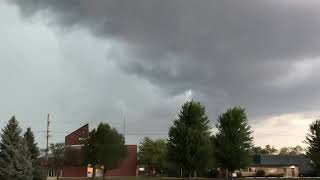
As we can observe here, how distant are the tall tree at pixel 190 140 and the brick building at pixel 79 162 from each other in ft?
135

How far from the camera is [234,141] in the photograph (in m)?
75.3

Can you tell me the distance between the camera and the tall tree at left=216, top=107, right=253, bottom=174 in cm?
7500

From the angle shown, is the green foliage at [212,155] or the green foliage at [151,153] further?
the green foliage at [151,153]

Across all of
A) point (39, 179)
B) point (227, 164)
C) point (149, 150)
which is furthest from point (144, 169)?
point (39, 179)

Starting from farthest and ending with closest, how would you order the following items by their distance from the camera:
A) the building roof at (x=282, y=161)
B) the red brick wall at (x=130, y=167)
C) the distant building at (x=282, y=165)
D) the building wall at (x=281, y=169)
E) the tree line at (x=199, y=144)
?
1. the building roof at (x=282, y=161)
2. the distant building at (x=282, y=165)
3. the building wall at (x=281, y=169)
4. the red brick wall at (x=130, y=167)
5. the tree line at (x=199, y=144)

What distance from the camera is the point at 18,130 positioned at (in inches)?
2012

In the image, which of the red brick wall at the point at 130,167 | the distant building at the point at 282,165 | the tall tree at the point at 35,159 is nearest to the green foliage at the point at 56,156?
the red brick wall at the point at 130,167

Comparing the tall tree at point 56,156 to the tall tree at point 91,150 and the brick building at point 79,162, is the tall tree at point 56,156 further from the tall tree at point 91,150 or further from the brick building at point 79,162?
the tall tree at point 91,150

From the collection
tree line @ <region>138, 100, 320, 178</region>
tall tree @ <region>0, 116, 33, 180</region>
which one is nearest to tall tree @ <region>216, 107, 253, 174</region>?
tree line @ <region>138, 100, 320, 178</region>

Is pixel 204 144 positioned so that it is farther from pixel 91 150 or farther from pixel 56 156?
A: pixel 56 156

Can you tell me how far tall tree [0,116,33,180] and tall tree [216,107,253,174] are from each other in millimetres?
33476

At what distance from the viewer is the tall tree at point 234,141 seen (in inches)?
2953

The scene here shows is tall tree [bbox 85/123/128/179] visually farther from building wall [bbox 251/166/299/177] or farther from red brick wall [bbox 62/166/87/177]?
building wall [bbox 251/166/299/177]

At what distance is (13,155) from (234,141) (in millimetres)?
36199
